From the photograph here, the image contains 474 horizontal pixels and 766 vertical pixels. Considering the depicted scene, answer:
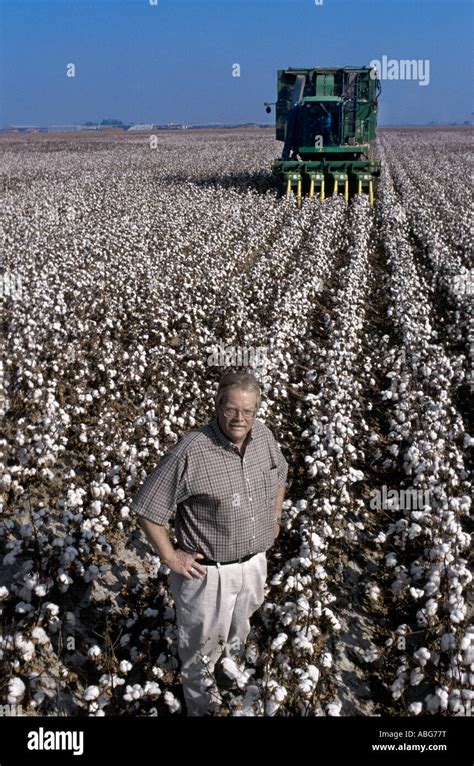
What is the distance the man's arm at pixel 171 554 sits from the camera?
153 inches

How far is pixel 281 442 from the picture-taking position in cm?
830

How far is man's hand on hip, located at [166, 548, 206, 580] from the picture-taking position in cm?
395

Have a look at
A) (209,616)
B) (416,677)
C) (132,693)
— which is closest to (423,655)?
(416,677)

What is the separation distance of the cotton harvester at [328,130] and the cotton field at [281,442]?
661 centimetres

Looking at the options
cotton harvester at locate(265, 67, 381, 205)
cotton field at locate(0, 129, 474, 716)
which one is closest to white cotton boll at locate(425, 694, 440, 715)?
cotton field at locate(0, 129, 474, 716)

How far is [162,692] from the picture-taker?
468 cm

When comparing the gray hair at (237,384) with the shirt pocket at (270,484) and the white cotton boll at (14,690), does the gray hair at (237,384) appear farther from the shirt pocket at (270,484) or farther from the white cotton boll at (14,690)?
the white cotton boll at (14,690)

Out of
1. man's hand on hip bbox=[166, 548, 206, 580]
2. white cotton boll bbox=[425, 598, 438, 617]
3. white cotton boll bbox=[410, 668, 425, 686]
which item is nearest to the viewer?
man's hand on hip bbox=[166, 548, 206, 580]

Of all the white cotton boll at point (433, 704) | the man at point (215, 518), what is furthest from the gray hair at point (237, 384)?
the white cotton boll at point (433, 704)

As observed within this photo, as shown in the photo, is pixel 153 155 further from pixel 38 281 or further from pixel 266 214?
pixel 38 281

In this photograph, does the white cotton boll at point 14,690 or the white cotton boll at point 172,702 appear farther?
the white cotton boll at point 172,702

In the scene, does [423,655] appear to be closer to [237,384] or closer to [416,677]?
[416,677]

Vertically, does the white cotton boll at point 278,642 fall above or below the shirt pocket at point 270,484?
below

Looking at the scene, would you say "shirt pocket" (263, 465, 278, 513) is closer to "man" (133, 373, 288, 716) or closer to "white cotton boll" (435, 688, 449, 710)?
"man" (133, 373, 288, 716)
